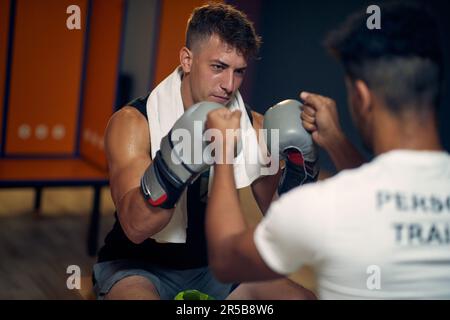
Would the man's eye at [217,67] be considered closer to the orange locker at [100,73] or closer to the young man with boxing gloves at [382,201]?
the young man with boxing gloves at [382,201]

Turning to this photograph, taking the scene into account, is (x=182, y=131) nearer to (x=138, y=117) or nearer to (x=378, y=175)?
(x=138, y=117)

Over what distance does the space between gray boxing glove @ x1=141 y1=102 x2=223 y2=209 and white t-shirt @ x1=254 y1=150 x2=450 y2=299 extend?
0.40 meters

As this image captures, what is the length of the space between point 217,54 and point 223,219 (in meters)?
0.82

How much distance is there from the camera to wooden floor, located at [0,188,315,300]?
327 cm

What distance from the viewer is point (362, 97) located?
148cm

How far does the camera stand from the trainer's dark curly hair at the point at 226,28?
2266 mm

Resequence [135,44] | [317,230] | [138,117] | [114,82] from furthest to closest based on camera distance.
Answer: [135,44], [114,82], [138,117], [317,230]

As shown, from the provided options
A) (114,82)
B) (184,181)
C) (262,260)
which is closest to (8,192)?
(114,82)

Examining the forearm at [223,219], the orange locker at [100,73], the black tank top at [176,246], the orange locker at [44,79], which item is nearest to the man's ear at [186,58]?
the black tank top at [176,246]

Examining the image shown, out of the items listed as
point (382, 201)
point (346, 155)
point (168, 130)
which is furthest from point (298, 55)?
point (382, 201)

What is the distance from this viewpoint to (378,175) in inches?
56.6

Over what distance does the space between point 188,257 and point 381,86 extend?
1030 mm

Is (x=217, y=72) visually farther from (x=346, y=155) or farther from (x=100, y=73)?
(x=100, y=73)

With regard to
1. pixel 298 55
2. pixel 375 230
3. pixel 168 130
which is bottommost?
pixel 375 230
